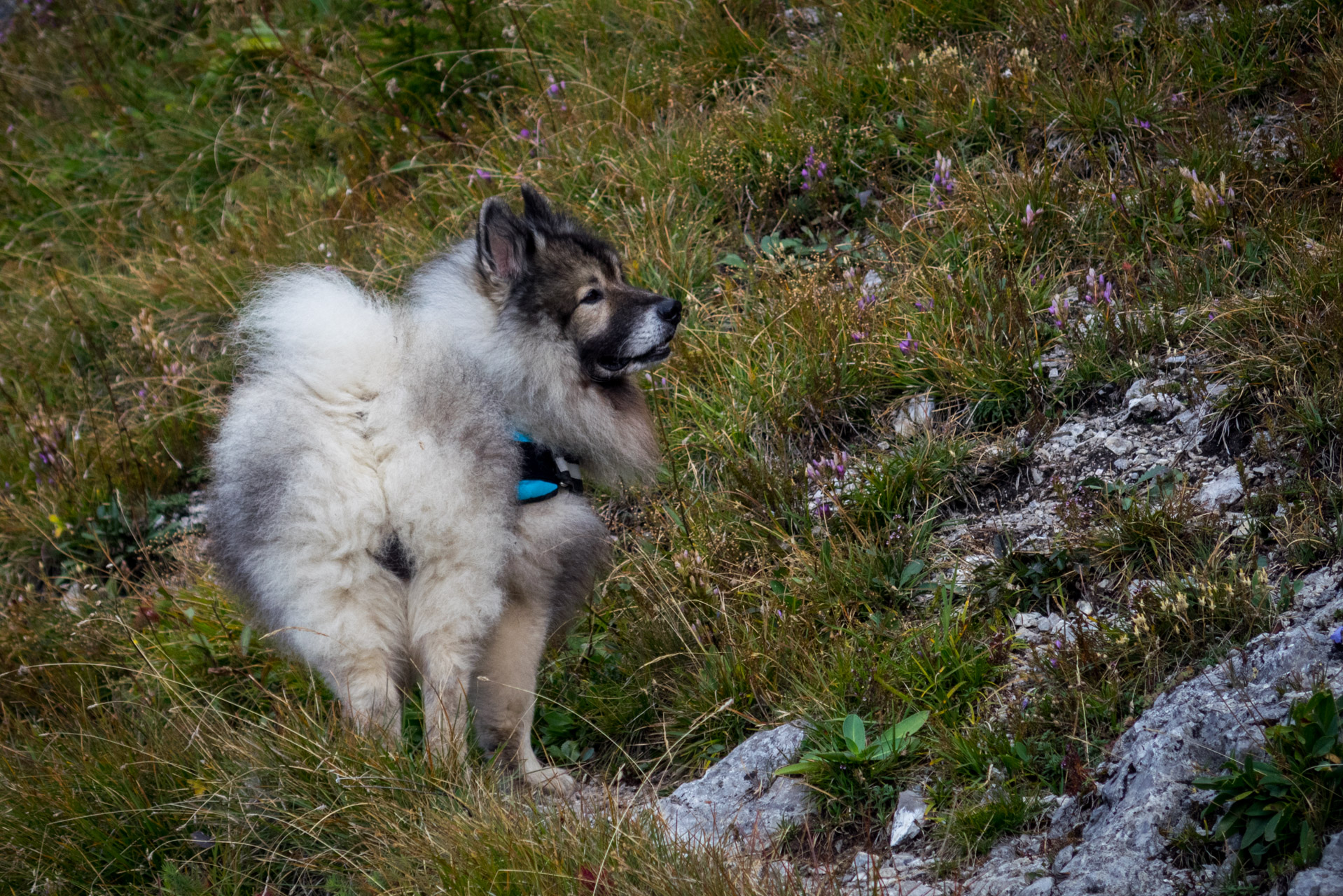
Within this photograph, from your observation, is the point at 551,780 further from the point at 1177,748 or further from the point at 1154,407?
the point at 1154,407

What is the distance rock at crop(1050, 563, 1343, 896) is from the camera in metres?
2.44

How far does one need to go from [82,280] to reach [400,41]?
293cm

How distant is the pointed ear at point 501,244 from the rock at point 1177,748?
272 cm

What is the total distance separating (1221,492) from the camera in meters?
3.45

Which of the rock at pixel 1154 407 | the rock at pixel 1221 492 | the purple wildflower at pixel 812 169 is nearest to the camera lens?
the rock at pixel 1221 492

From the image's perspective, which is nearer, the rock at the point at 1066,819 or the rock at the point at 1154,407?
the rock at the point at 1066,819

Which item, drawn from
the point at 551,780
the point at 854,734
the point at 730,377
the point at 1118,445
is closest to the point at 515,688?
the point at 551,780

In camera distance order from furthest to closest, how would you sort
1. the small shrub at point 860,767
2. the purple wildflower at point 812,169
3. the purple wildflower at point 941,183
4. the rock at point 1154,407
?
1. the purple wildflower at point 812,169
2. the purple wildflower at point 941,183
3. the rock at point 1154,407
4. the small shrub at point 860,767

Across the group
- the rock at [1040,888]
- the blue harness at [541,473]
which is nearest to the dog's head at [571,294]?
the blue harness at [541,473]

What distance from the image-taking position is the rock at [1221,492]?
3383mm

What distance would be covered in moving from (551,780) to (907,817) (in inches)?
53.7

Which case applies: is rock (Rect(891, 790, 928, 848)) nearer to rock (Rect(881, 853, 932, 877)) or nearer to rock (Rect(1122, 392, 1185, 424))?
rock (Rect(881, 853, 932, 877))

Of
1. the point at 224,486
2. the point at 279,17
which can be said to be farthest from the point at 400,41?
the point at 224,486

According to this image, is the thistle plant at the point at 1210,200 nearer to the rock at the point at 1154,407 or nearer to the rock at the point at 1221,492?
the rock at the point at 1154,407
